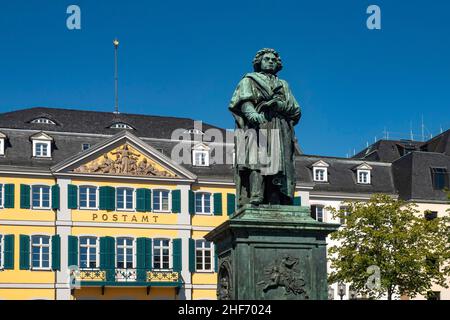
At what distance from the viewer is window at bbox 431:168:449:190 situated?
57431 millimetres

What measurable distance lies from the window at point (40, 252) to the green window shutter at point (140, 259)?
4.77m

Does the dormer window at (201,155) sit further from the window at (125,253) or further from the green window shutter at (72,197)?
the green window shutter at (72,197)

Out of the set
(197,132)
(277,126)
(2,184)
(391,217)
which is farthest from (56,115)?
(277,126)

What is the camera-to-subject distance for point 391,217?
141 feet

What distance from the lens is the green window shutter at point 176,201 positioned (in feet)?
169

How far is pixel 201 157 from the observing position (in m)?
54.2

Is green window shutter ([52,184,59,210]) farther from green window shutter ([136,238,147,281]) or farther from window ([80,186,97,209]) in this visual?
green window shutter ([136,238,147,281])

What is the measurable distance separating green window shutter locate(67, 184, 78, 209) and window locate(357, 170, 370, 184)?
18.0 meters

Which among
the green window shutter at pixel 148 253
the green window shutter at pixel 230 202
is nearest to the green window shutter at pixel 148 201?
the green window shutter at pixel 148 253

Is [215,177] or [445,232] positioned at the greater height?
[215,177]

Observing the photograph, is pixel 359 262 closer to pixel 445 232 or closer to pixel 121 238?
pixel 445 232

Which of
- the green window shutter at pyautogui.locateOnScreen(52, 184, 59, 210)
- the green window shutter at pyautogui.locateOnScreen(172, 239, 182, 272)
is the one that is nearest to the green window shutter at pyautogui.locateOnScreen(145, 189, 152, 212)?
the green window shutter at pyautogui.locateOnScreen(172, 239, 182, 272)
